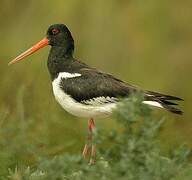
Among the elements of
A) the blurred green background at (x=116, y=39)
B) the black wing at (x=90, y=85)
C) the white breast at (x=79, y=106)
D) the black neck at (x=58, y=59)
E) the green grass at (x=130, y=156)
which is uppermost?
the green grass at (x=130, y=156)

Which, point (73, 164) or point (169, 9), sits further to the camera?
point (169, 9)

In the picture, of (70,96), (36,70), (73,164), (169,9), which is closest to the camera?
(73,164)

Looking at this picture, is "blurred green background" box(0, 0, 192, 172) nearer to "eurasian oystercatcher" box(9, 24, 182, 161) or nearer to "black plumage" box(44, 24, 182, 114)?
"black plumage" box(44, 24, 182, 114)

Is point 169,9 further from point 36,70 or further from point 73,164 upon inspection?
point 73,164

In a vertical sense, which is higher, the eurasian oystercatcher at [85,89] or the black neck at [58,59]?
the black neck at [58,59]

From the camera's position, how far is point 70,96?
1086 centimetres

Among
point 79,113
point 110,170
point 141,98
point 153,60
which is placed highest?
point 141,98

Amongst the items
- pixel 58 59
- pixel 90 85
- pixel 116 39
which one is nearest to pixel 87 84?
pixel 90 85

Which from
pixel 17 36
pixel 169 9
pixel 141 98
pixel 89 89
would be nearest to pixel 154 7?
pixel 169 9

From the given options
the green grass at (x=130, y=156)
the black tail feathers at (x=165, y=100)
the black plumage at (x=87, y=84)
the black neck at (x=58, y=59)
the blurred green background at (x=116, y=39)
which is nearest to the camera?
the green grass at (x=130, y=156)

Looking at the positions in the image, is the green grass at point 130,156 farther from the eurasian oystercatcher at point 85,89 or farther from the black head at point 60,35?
the black head at point 60,35

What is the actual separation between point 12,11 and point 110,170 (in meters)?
11.2

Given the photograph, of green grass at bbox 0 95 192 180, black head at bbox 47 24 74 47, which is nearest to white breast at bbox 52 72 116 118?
black head at bbox 47 24 74 47

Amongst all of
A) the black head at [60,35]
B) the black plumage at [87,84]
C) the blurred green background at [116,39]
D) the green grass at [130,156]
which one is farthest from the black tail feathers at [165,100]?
the blurred green background at [116,39]
